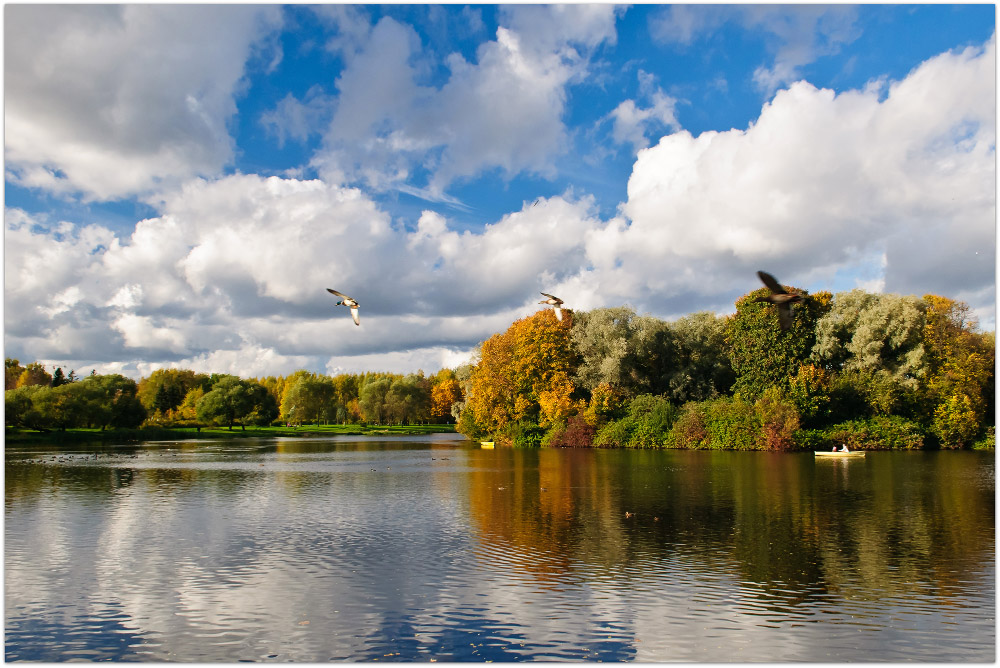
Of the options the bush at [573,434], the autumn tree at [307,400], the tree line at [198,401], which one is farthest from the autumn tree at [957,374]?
the autumn tree at [307,400]

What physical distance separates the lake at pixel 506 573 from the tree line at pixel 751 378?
1009 inches

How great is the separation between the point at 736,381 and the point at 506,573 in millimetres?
49939

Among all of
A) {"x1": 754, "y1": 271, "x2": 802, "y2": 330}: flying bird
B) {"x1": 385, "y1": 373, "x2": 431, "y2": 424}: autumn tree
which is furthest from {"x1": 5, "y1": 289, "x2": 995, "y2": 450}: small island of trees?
{"x1": 385, "y1": 373, "x2": 431, "y2": 424}: autumn tree

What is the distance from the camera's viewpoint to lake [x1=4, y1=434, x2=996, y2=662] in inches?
431

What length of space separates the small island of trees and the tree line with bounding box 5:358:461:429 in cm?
70

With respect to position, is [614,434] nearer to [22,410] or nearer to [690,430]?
[690,430]

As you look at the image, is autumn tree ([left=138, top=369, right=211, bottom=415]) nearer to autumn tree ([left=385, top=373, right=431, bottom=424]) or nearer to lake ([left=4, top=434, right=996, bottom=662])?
autumn tree ([left=385, top=373, right=431, bottom=424])

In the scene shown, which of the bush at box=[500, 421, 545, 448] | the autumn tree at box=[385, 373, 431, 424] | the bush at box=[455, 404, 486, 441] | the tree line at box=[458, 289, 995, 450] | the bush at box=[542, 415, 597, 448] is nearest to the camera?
the tree line at box=[458, 289, 995, 450]

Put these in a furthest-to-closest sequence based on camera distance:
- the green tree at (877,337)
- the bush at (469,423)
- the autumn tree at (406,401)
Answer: the autumn tree at (406,401) < the bush at (469,423) < the green tree at (877,337)

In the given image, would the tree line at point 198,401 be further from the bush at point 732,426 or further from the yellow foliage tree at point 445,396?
the bush at point 732,426

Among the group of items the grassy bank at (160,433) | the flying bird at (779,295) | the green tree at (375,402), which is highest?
the flying bird at (779,295)

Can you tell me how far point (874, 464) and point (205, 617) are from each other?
134ft

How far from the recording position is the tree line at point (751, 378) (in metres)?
54.4

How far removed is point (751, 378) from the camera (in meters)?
58.7
